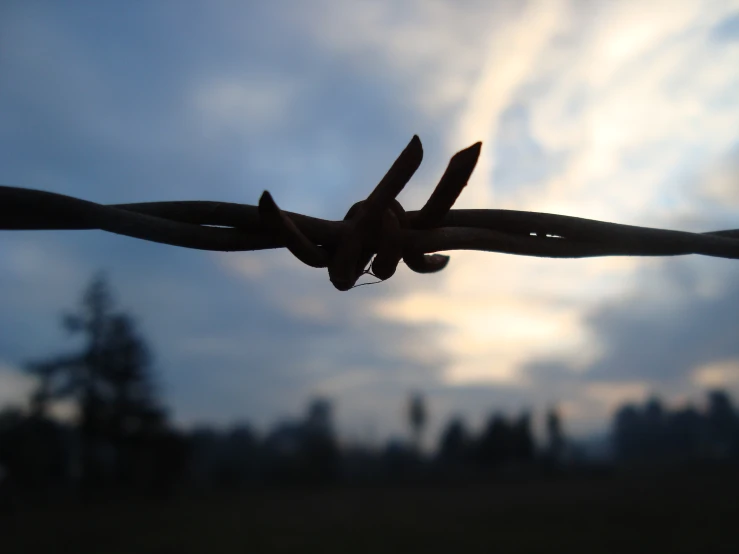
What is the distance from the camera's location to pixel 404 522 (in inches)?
858

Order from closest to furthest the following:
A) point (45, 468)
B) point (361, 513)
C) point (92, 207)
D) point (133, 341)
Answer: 1. point (92, 207)
2. point (45, 468)
3. point (133, 341)
4. point (361, 513)

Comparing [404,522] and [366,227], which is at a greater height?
[366,227]

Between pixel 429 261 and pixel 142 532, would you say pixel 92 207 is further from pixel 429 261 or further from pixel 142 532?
pixel 142 532

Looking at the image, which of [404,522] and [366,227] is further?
[404,522]

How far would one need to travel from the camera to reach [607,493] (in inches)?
1086

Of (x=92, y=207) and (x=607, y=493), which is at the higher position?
(x=92, y=207)

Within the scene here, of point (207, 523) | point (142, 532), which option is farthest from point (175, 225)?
point (207, 523)

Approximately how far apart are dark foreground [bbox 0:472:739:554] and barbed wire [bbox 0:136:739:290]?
18562 mm

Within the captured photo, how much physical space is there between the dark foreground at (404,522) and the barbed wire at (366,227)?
60.9 ft

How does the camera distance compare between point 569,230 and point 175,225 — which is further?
point 569,230

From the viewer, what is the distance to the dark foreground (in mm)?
17984

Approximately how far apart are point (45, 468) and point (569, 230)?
46.0 feet

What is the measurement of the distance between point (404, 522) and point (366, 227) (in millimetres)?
22833

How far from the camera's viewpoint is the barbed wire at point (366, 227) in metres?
0.72
